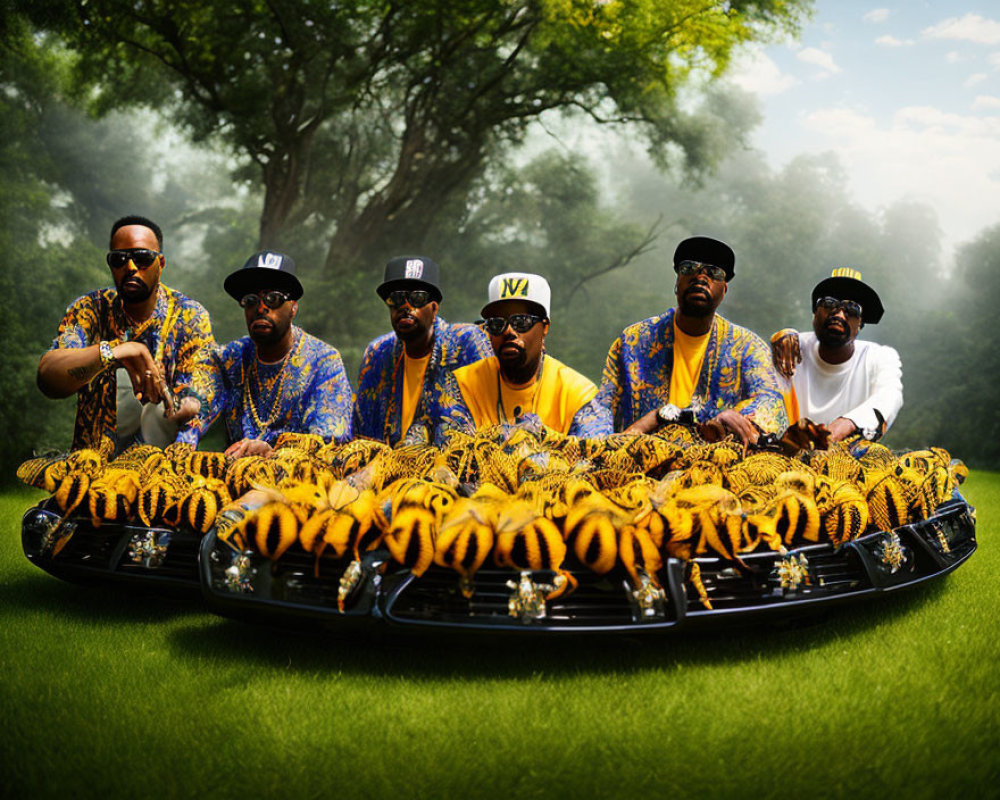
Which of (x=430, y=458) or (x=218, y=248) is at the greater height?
(x=218, y=248)

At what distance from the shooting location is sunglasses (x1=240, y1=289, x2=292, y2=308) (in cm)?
504

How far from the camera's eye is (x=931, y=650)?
11.4ft

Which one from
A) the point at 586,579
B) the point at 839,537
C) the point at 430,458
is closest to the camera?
the point at 586,579

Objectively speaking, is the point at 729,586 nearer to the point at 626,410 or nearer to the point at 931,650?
the point at 931,650

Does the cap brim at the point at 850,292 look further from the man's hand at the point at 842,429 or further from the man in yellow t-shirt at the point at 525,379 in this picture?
the man in yellow t-shirt at the point at 525,379

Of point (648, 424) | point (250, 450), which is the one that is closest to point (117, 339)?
point (250, 450)

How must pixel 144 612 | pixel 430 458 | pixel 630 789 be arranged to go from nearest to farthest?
1. pixel 630 789
2. pixel 430 458
3. pixel 144 612

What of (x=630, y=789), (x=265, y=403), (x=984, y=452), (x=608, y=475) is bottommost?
(x=630, y=789)

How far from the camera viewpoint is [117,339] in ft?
16.5

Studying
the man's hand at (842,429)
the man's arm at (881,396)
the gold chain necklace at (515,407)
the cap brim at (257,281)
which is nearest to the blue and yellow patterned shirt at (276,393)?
the cap brim at (257,281)

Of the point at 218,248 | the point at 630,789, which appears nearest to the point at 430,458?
the point at 630,789

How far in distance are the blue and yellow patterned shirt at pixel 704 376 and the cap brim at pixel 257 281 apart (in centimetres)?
205

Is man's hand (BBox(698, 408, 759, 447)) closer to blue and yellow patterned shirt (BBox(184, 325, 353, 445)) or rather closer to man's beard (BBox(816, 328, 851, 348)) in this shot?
man's beard (BBox(816, 328, 851, 348))

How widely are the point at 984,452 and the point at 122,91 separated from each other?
20.1m
